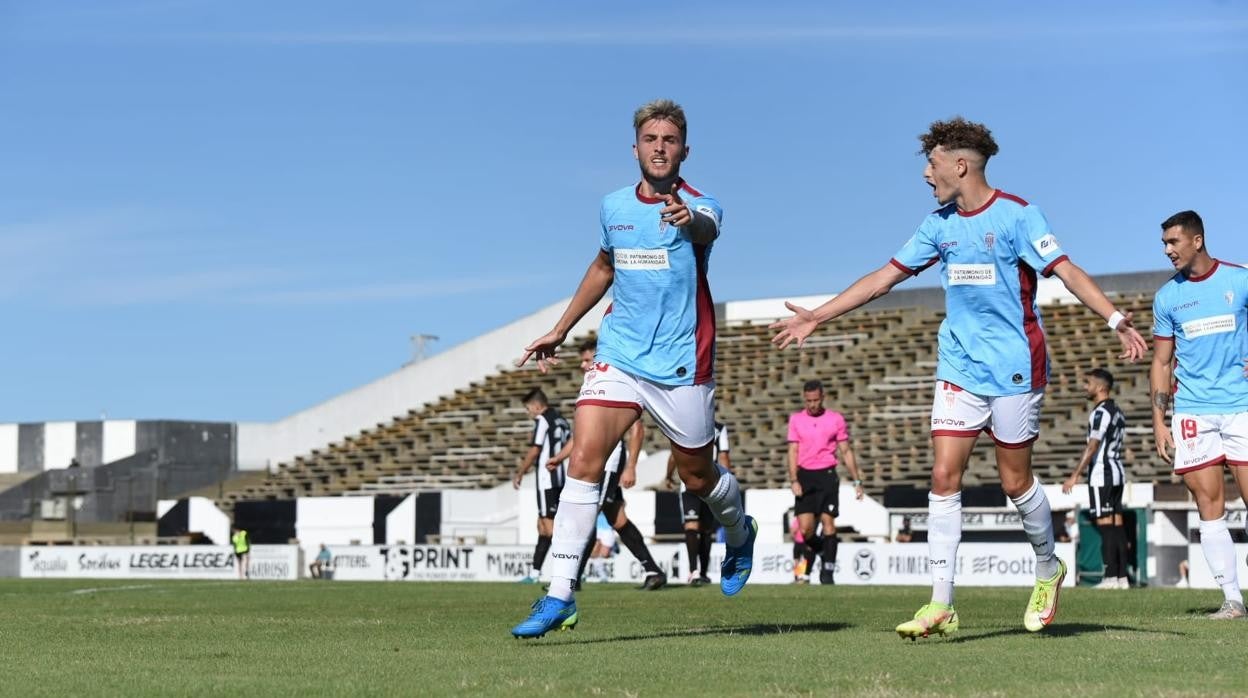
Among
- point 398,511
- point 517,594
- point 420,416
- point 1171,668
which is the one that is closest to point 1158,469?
point 398,511

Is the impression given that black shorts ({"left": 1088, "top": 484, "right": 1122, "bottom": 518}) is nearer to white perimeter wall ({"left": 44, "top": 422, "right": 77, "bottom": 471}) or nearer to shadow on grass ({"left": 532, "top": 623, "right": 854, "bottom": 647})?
shadow on grass ({"left": 532, "top": 623, "right": 854, "bottom": 647})

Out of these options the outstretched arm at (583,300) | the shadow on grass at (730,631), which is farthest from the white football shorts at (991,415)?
the outstretched arm at (583,300)

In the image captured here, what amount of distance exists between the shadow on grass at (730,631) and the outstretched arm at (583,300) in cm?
133

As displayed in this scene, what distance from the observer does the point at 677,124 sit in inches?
318

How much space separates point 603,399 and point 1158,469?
93.9 feet

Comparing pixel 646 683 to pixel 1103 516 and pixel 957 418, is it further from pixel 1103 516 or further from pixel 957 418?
pixel 1103 516

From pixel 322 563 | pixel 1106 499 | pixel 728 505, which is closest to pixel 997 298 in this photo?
pixel 728 505

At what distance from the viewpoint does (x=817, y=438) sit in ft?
56.7

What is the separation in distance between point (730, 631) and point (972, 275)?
7.40 ft

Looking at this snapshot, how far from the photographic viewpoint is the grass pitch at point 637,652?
5.96 meters

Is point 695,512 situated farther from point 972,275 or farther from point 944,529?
point 972,275

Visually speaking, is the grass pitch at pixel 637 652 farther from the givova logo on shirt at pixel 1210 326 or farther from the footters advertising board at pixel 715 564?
the footters advertising board at pixel 715 564

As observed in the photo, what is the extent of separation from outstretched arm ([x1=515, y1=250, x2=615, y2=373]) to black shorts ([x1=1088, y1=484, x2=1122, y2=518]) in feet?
31.1

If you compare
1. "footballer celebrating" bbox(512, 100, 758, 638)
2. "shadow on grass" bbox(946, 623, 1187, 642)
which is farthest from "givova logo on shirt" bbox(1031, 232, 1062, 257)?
"shadow on grass" bbox(946, 623, 1187, 642)
